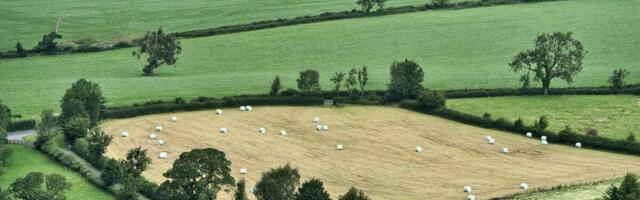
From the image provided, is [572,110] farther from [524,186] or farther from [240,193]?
[240,193]

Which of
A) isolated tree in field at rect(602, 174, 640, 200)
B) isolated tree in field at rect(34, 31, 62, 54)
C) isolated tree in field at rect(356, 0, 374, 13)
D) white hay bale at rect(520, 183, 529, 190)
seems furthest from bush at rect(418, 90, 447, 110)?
isolated tree in field at rect(34, 31, 62, 54)

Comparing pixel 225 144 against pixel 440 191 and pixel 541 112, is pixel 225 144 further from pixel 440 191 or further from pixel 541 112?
pixel 541 112

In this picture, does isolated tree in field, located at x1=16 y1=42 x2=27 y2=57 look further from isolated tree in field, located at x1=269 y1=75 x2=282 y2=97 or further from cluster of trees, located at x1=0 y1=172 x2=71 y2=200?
cluster of trees, located at x1=0 y1=172 x2=71 y2=200

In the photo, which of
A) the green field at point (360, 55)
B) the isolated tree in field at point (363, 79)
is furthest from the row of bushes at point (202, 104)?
the green field at point (360, 55)

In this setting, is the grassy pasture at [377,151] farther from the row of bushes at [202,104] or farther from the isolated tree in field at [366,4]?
the isolated tree in field at [366,4]

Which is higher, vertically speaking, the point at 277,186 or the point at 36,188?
the point at 277,186

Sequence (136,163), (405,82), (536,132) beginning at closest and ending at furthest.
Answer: (136,163) < (536,132) < (405,82)

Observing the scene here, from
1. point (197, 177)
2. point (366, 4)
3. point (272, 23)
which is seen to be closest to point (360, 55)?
point (272, 23)
